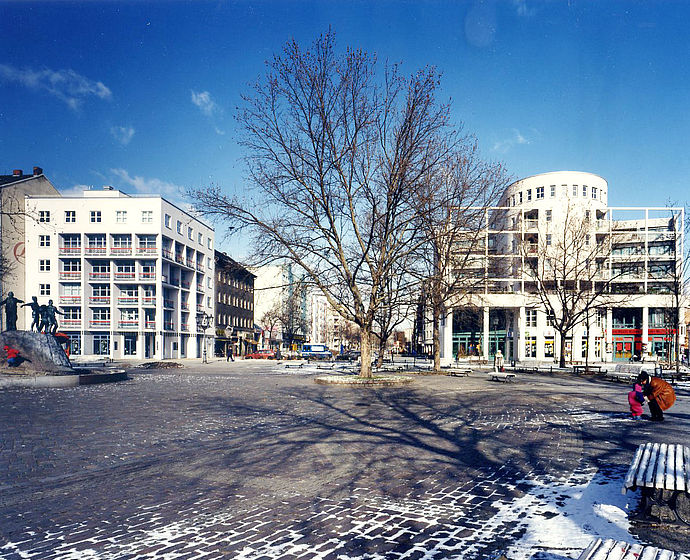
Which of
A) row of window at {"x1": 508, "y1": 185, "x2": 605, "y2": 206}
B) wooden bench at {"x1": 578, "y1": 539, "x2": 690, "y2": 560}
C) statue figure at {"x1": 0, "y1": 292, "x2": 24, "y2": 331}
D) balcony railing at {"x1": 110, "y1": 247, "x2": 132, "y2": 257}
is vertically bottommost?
wooden bench at {"x1": 578, "y1": 539, "x2": 690, "y2": 560}

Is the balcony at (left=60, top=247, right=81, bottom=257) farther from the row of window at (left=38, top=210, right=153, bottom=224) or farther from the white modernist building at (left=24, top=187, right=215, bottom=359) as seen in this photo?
the row of window at (left=38, top=210, right=153, bottom=224)

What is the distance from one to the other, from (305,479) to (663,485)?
13.0ft

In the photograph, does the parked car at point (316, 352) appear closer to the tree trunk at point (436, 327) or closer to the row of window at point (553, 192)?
the row of window at point (553, 192)

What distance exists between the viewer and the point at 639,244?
60750mm

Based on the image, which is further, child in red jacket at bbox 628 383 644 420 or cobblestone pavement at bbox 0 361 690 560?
child in red jacket at bbox 628 383 644 420

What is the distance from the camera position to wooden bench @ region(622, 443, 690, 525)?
4.77 meters

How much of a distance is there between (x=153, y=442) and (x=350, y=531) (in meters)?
A: 5.40

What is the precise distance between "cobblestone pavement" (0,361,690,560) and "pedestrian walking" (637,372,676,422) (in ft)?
1.69

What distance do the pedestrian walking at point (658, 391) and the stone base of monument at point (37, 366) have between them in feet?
65.3

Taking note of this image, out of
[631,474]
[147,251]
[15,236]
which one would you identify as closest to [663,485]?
[631,474]

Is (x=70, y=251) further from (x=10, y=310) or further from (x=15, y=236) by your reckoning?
(x=10, y=310)

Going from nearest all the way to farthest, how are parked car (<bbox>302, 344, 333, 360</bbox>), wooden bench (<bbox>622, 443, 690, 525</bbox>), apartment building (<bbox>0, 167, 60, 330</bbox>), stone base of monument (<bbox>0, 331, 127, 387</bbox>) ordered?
1. wooden bench (<bbox>622, 443, 690, 525</bbox>)
2. stone base of monument (<bbox>0, 331, 127, 387</bbox>)
3. apartment building (<bbox>0, 167, 60, 330</bbox>)
4. parked car (<bbox>302, 344, 333, 360</bbox>)

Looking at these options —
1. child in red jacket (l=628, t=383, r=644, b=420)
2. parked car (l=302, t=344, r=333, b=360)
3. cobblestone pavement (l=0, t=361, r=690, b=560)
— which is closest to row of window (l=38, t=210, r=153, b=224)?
parked car (l=302, t=344, r=333, b=360)

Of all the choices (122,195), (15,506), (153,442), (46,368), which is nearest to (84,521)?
(15,506)
